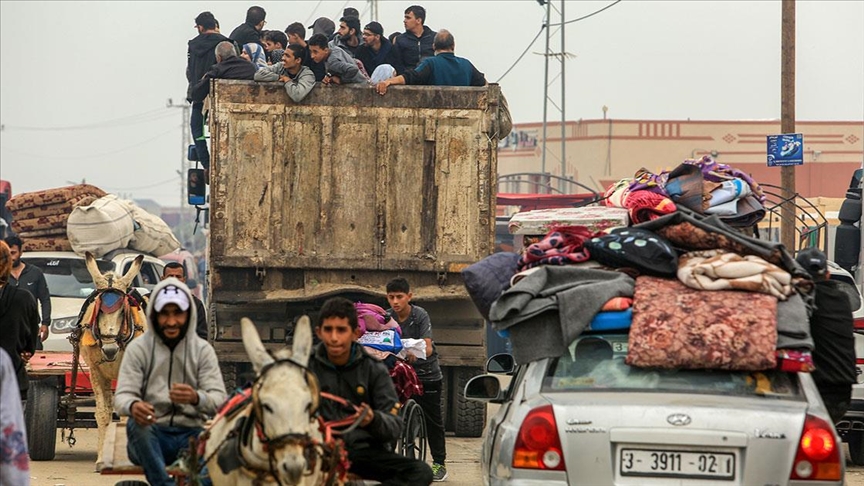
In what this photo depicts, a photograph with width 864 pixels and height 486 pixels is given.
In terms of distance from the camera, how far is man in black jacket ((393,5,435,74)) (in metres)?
18.6

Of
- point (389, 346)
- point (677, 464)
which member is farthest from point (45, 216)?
point (677, 464)

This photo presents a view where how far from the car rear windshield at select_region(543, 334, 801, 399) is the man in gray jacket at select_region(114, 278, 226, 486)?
1.76 meters

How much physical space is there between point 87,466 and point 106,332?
145 cm

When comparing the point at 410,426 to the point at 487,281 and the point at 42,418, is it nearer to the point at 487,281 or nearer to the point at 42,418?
the point at 487,281

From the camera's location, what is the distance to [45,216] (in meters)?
19.8

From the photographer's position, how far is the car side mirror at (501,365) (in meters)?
9.76

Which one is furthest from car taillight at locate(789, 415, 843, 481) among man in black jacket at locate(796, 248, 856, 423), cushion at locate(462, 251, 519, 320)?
cushion at locate(462, 251, 519, 320)

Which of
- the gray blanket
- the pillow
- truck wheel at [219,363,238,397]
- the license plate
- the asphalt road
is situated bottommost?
the asphalt road

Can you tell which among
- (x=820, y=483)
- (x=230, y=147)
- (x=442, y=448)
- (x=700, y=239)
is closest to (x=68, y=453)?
(x=230, y=147)

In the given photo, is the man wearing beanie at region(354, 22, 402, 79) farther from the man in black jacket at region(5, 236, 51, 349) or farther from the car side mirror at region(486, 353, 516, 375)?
the car side mirror at region(486, 353, 516, 375)

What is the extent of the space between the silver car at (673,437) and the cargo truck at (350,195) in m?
8.41

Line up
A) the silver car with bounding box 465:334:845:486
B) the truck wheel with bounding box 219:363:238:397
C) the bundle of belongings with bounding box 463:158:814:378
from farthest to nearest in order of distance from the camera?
1. the truck wheel with bounding box 219:363:238:397
2. the bundle of belongings with bounding box 463:158:814:378
3. the silver car with bounding box 465:334:845:486

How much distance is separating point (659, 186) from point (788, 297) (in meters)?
2.26

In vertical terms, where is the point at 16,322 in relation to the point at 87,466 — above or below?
above
